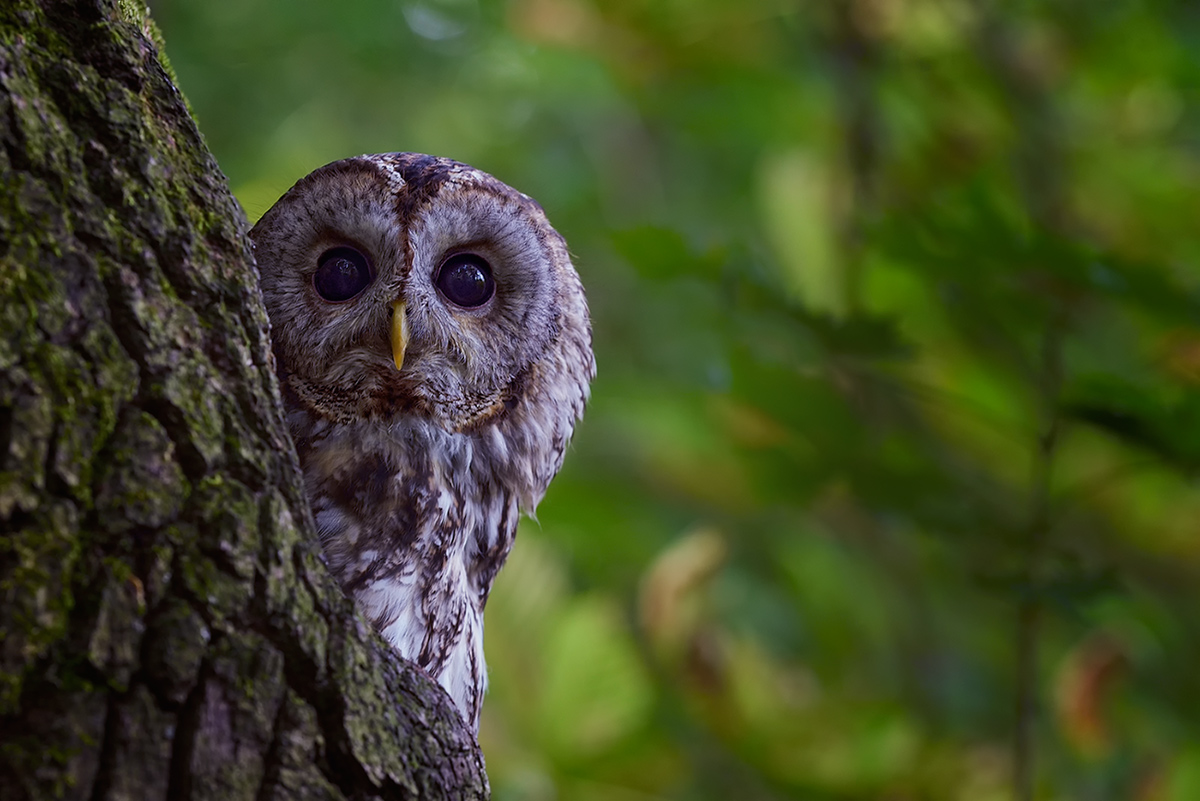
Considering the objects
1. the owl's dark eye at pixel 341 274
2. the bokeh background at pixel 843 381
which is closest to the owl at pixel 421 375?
the owl's dark eye at pixel 341 274

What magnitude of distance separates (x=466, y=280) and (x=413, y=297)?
151 mm

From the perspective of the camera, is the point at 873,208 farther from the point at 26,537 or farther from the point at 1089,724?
the point at 26,537

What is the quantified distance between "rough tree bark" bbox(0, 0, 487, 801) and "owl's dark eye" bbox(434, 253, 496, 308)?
30.0 inches

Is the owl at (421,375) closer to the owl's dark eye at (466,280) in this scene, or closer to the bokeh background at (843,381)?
the owl's dark eye at (466,280)

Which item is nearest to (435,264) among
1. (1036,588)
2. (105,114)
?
(105,114)

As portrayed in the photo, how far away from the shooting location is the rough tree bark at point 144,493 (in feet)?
2.57

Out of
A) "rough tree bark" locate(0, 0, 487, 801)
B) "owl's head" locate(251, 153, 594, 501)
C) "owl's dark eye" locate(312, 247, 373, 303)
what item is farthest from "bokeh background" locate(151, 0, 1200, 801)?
"rough tree bark" locate(0, 0, 487, 801)

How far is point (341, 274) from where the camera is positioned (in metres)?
1.70

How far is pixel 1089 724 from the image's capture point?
Answer: 2793 mm

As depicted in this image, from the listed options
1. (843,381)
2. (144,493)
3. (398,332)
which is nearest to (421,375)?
(398,332)

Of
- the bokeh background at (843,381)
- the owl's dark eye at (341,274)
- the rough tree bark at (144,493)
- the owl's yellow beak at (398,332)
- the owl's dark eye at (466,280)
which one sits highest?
the bokeh background at (843,381)

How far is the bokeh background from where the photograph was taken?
7.59 ft

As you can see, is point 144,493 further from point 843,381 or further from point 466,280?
point 843,381

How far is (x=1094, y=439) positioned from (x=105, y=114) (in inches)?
115
